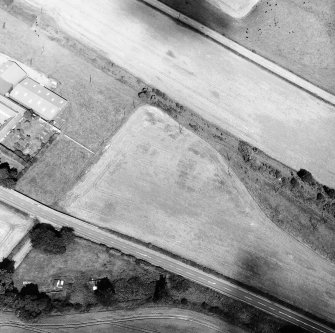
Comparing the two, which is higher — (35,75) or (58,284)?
(35,75)

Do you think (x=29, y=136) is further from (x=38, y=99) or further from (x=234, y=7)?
(x=234, y=7)

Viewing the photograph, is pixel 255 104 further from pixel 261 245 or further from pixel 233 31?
pixel 261 245

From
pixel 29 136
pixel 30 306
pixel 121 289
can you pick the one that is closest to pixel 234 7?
pixel 29 136

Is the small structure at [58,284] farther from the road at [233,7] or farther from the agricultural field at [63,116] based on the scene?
the road at [233,7]

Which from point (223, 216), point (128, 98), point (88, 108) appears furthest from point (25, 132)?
point (223, 216)

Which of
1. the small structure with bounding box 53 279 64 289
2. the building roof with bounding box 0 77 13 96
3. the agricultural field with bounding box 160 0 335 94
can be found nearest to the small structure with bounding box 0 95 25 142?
the building roof with bounding box 0 77 13 96

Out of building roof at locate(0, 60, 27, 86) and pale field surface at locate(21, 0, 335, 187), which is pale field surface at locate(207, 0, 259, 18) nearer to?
pale field surface at locate(21, 0, 335, 187)
